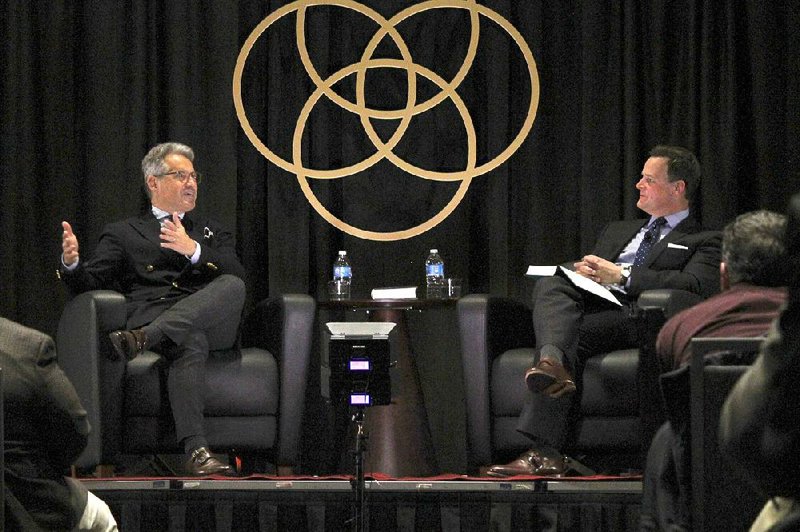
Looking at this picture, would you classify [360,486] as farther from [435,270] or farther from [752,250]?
[435,270]

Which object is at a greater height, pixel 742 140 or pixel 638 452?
pixel 742 140

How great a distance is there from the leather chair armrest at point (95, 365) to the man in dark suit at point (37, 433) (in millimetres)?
1739

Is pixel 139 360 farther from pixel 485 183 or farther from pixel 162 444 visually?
pixel 485 183

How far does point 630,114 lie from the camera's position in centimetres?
630

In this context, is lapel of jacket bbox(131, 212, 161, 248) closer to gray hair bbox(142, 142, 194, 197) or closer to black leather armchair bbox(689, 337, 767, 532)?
gray hair bbox(142, 142, 194, 197)

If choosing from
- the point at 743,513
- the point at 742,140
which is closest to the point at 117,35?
the point at 742,140

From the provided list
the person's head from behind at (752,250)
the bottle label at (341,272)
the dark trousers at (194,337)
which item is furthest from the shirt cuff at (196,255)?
the person's head from behind at (752,250)

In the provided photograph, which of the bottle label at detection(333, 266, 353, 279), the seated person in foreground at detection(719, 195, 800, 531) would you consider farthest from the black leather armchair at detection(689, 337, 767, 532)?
the bottle label at detection(333, 266, 353, 279)

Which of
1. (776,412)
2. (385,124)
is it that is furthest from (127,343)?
(776,412)

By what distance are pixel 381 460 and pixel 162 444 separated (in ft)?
3.12

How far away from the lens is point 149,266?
557 cm

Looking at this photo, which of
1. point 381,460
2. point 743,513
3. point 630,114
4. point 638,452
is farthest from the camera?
point 630,114

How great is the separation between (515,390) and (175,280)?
1556 millimetres

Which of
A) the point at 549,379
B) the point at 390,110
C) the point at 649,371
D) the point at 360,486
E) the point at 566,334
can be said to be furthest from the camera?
the point at 390,110
